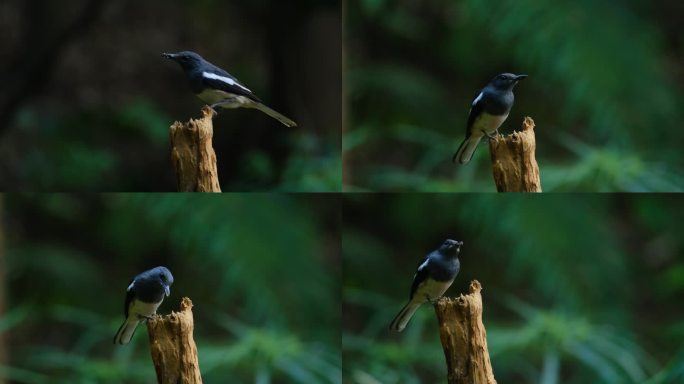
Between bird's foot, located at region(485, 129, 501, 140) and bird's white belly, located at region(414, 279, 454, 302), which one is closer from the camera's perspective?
bird's foot, located at region(485, 129, 501, 140)

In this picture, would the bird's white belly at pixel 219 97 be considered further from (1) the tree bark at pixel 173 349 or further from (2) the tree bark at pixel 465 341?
(2) the tree bark at pixel 465 341

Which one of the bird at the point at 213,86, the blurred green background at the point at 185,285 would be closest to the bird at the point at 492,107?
the bird at the point at 213,86

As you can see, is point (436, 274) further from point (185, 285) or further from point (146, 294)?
point (185, 285)

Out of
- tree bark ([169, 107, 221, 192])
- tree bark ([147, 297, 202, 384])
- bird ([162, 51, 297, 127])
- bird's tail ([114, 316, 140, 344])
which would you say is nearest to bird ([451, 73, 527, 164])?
bird ([162, 51, 297, 127])

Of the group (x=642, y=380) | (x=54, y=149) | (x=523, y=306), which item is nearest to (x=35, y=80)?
(x=54, y=149)

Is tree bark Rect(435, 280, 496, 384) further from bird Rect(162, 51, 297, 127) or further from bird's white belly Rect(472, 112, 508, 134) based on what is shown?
bird Rect(162, 51, 297, 127)

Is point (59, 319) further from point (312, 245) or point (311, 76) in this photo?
point (311, 76)

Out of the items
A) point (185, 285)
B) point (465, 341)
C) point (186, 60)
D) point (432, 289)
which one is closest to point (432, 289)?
point (432, 289)
